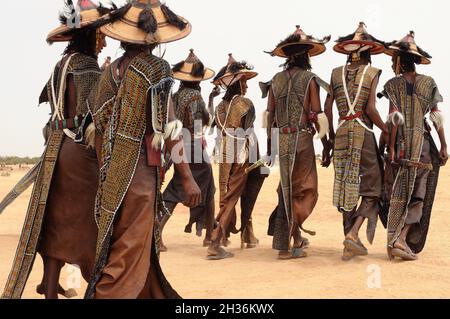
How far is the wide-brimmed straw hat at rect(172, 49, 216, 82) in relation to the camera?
1005 cm

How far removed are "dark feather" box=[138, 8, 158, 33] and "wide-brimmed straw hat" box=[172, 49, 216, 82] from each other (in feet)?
15.9

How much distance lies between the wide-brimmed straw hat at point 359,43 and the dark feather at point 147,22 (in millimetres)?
4153

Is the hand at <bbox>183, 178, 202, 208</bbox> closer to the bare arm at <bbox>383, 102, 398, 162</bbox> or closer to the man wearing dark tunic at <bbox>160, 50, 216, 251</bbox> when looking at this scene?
the bare arm at <bbox>383, 102, 398, 162</bbox>

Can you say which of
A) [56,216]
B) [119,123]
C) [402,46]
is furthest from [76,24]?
[402,46]

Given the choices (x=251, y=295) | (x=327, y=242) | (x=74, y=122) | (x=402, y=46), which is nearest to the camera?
(x=74, y=122)

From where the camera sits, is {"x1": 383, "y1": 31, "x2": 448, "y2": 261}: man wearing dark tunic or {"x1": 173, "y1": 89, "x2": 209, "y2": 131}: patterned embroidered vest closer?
{"x1": 383, "y1": 31, "x2": 448, "y2": 261}: man wearing dark tunic

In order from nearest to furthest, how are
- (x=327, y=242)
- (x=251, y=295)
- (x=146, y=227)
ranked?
(x=146, y=227), (x=251, y=295), (x=327, y=242)

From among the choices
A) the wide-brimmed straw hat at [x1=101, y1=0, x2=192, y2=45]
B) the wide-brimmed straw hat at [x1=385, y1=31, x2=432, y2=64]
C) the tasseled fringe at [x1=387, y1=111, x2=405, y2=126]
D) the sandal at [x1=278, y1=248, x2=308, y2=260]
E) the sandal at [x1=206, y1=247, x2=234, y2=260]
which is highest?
the wide-brimmed straw hat at [x1=385, y1=31, x2=432, y2=64]

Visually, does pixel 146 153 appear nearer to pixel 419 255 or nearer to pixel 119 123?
pixel 119 123

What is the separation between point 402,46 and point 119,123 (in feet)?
15.8

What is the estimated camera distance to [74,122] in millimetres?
5805

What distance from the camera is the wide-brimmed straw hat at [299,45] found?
8.98 meters

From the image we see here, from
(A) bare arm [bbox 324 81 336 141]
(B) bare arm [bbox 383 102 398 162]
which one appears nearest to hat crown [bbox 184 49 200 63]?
(A) bare arm [bbox 324 81 336 141]

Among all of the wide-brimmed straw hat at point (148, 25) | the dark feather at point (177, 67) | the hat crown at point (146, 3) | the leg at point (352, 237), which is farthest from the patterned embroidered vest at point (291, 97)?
the hat crown at point (146, 3)
